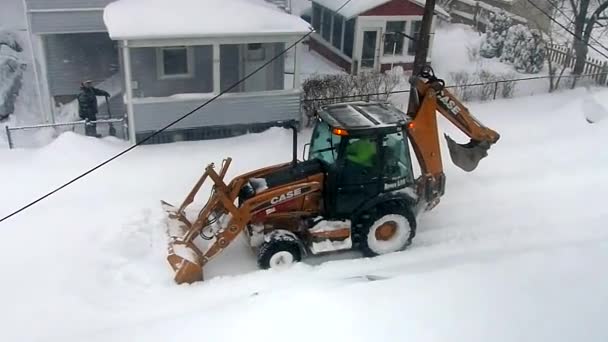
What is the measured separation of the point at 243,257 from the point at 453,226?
351cm

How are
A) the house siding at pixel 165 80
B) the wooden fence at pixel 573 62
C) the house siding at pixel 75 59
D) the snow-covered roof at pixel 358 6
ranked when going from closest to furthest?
1. the house siding at pixel 165 80
2. the house siding at pixel 75 59
3. the wooden fence at pixel 573 62
4. the snow-covered roof at pixel 358 6

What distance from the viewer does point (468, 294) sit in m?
7.63

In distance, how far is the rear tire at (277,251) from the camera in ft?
27.7

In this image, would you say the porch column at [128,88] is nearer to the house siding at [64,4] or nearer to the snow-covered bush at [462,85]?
the house siding at [64,4]

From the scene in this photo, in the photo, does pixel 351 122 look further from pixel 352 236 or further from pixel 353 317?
pixel 353 317

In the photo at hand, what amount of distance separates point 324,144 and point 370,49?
10791mm

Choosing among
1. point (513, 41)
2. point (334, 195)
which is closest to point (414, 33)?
point (513, 41)

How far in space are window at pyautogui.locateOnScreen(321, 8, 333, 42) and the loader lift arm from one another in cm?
1169

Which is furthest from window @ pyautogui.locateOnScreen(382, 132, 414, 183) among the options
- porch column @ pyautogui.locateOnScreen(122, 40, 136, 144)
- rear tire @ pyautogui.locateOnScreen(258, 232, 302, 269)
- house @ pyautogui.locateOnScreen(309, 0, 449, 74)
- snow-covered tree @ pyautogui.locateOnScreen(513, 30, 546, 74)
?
snow-covered tree @ pyautogui.locateOnScreen(513, 30, 546, 74)

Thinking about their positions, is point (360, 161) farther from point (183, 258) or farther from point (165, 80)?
point (165, 80)

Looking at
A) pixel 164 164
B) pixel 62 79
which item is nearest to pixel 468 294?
pixel 164 164

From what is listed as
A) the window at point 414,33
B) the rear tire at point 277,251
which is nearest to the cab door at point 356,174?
the rear tire at point 277,251

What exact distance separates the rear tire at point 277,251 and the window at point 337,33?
41.5ft

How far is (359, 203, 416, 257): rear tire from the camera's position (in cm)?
886
